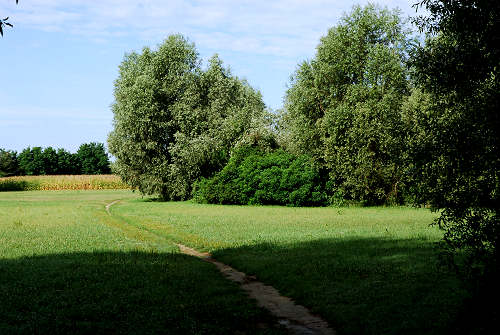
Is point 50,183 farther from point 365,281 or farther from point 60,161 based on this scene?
point 365,281

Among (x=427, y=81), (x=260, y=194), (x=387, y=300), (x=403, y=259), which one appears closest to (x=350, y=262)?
(x=403, y=259)

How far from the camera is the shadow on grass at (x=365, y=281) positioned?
912 centimetres

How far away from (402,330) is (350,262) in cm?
630

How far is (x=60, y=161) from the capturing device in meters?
175

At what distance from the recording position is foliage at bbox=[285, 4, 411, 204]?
41031mm

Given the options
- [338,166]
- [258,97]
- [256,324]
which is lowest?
[256,324]

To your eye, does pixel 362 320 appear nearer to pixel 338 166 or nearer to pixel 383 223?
pixel 383 223

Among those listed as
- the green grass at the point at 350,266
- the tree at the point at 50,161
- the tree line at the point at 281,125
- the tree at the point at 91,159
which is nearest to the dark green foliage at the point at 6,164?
the tree at the point at 50,161

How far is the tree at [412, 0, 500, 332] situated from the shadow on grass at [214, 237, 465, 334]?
4.55 ft

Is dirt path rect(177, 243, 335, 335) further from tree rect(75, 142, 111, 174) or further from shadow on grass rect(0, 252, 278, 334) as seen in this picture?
tree rect(75, 142, 111, 174)

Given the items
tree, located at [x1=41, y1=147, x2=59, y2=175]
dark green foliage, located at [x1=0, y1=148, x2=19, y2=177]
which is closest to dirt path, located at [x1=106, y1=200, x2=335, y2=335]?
dark green foliage, located at [x1=0, y1=148, x2=19, y2=177]

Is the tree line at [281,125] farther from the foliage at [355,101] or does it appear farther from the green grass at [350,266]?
the green grass at [350,266]

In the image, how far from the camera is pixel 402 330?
339 inches

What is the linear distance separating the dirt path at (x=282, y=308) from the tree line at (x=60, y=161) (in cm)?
16425
